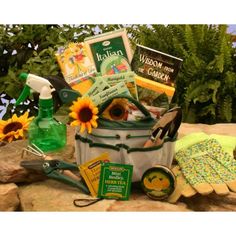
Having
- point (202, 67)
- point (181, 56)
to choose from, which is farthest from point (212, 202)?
point (181, 56)

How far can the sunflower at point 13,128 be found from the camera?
2473mm

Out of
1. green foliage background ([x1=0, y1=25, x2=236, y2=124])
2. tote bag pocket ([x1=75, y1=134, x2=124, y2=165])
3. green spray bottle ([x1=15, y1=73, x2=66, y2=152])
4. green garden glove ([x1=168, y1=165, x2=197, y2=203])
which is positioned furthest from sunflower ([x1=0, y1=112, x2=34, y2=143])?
green garden glove ([x1=168, y1=165, x2=197, y2=203])

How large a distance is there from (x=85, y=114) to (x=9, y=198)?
1.57ft

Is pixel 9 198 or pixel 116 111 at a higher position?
pixel 116 111

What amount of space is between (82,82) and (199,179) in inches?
25.2

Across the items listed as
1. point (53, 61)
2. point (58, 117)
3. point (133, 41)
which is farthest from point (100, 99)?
point (133, 41)

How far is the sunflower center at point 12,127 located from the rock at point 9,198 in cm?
47

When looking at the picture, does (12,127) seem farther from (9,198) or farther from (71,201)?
(71,201)

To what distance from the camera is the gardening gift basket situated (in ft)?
6.42

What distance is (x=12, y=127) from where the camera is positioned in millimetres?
2512

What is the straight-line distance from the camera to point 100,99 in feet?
6.56

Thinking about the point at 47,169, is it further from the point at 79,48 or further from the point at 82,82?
the point at 79,48

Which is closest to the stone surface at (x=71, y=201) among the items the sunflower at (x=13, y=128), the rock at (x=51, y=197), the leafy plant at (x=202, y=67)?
the rock at (x=51, y=197)

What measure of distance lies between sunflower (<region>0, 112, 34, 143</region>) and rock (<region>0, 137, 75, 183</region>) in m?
0.04
